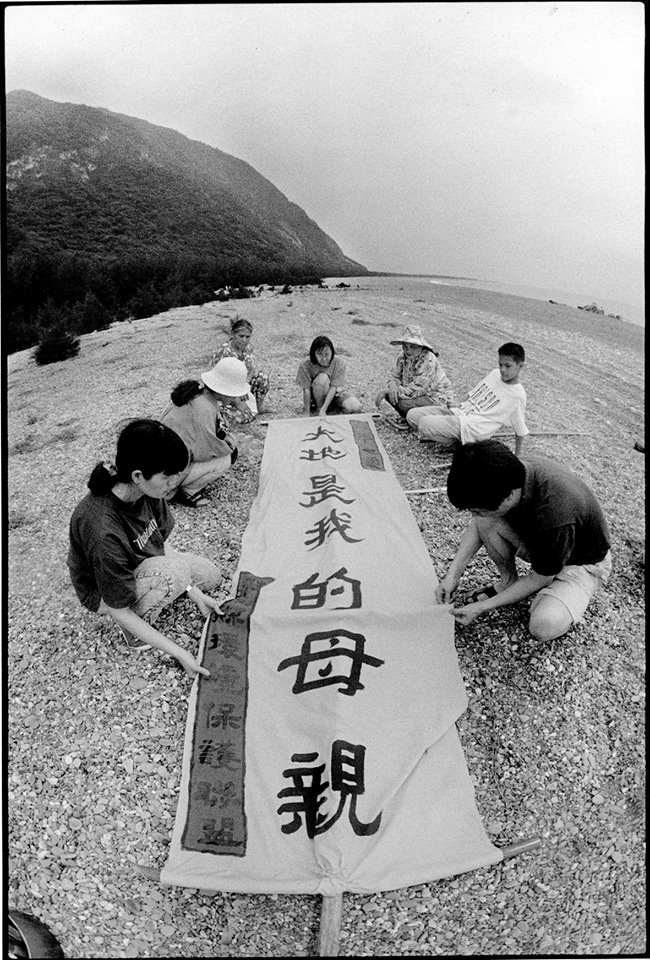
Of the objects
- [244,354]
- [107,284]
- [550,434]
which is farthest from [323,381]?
[107,284]

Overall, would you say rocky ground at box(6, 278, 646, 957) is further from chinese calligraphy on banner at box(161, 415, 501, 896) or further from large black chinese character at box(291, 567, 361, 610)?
large black chinese character at box(291, 567, 361, 610)

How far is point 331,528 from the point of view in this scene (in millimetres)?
3270

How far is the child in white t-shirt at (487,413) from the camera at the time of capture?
396 cm

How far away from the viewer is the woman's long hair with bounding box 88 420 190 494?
6.74ft

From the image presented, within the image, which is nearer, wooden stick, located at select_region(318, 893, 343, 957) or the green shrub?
wooden stick, located at select_region(318, 893, 343, 957)

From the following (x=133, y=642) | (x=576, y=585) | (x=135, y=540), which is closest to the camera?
(x=135, y=540)

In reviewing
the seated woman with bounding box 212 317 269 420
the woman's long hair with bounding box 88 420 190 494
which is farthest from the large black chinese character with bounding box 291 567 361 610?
the seated woman with bounding box 212 317 269 420

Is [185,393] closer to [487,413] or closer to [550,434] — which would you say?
[487,413]

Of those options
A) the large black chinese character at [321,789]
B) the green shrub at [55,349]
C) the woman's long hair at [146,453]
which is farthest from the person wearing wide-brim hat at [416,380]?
the green shrub at [55,349]

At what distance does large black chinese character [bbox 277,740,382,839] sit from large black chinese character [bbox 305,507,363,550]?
1228 millimetres

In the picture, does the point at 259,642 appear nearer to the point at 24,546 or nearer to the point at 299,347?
the point at 24,546

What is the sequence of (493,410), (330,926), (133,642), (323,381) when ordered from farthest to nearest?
(323,381) → (493,410) → (133,642) → (330,926)

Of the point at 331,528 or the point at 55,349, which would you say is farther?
the point at 55,349

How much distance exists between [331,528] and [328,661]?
950 millimetres
